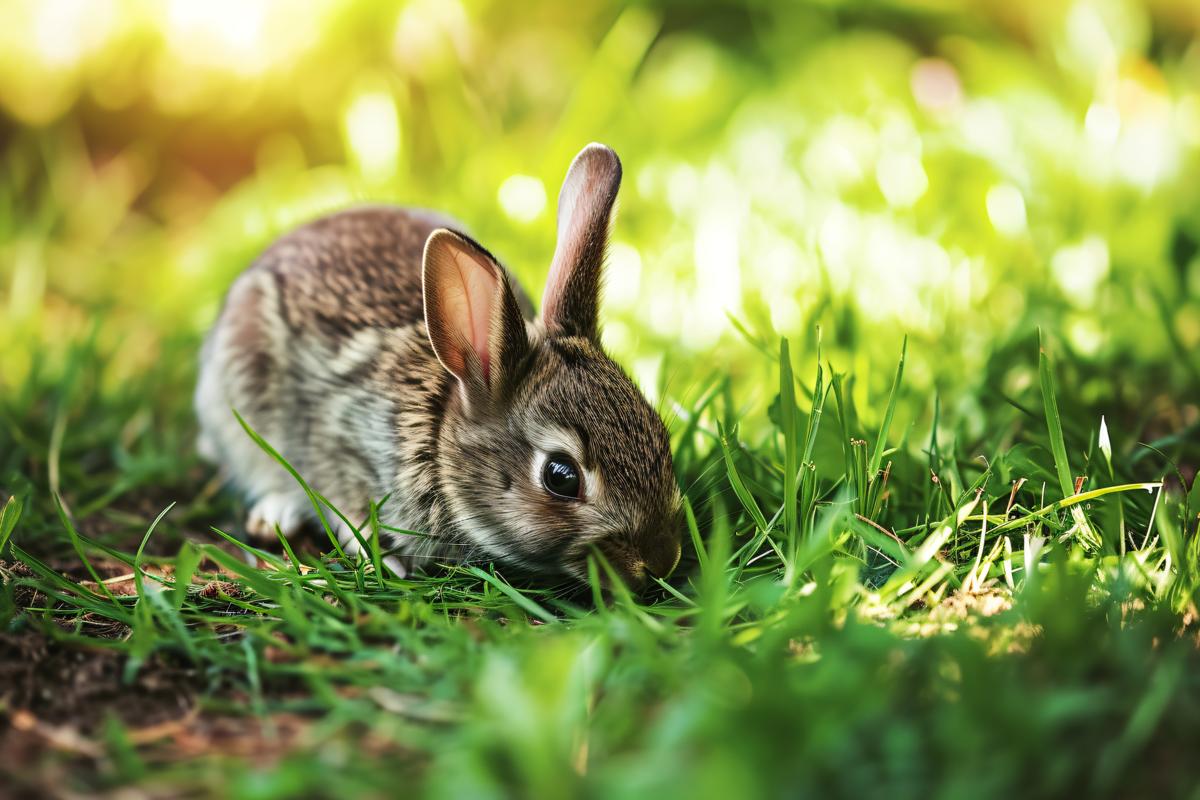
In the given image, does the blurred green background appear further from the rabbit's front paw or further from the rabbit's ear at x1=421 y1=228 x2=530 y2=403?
the rabbit's front paw

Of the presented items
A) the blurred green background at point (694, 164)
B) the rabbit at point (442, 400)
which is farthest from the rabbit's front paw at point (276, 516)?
the blurred green background at point (694, 164)

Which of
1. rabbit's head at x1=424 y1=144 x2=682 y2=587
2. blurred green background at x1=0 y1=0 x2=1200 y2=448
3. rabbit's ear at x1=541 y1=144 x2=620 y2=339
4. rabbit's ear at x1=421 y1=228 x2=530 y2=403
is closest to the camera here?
rabbit's head at x1=424 y1=144 x2=682 y2=587

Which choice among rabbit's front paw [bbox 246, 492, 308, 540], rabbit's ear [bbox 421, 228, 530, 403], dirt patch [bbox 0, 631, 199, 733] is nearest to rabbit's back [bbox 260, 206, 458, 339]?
rabbit's ear [bbox 421, 228, 530, 403]

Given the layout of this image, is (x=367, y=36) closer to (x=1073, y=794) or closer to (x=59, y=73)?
(x=59, y=73)

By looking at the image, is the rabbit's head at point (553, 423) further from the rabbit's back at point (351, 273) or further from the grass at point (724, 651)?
the rabbit's back at point (351, 273)

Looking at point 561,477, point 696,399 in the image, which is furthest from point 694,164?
point 561,477

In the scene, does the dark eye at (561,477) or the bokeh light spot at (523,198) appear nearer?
the dark eye at (561,477)

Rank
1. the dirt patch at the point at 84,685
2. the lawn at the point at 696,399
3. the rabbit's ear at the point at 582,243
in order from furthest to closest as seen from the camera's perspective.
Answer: the rabbit's ear at the point at 582,243 < the dirt patch at the point at 84,685 < the lawn at the point at 696,399
